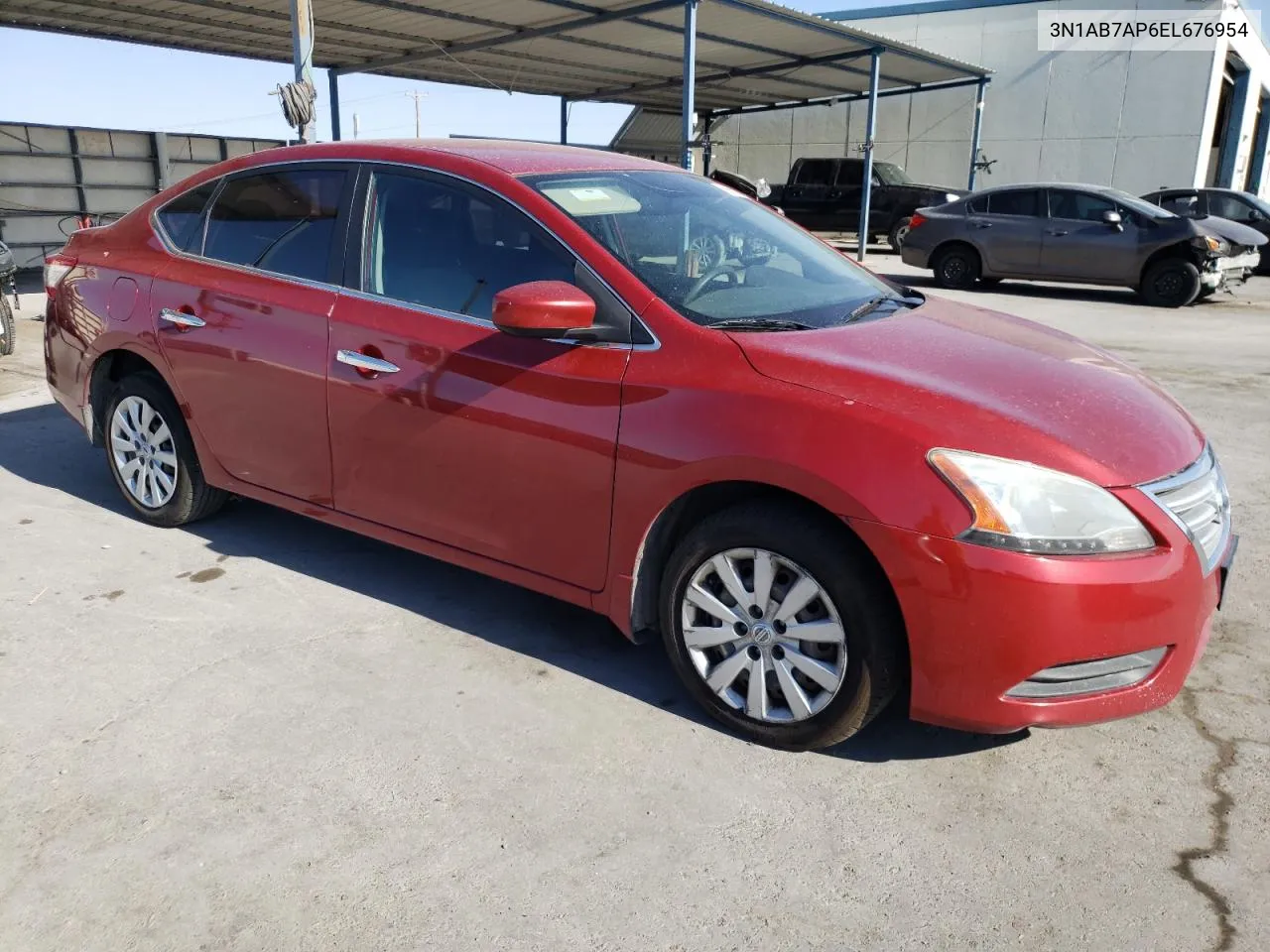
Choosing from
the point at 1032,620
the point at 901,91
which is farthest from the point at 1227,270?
the point at 1032,620

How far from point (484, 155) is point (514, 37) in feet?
42.6

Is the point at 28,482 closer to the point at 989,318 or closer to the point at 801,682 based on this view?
the point at 801,682

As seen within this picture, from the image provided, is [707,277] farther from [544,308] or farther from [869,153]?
[869,153]

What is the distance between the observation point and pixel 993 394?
2.69m

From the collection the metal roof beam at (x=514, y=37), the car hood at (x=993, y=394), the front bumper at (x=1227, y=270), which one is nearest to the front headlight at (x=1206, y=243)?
the front bumper at (x=1227, y=270)

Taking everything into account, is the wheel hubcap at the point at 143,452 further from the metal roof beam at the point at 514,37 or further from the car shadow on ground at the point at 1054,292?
the car shadow on ground at the point at 1054,292

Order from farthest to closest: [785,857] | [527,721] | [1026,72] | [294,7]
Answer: [1026,72], [294,7], [527,721], [785,857]

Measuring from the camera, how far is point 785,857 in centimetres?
241

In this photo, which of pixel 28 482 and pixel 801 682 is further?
pixel 28 482

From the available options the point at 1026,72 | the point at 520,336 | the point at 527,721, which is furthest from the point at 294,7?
the point at 1026,72

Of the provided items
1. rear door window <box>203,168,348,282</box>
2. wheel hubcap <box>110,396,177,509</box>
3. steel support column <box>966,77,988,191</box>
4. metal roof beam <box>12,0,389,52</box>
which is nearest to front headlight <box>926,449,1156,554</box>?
rear door window <box>203,168,348,282</box>

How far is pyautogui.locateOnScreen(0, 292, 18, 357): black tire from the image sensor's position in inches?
322

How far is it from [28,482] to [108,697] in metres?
2.62

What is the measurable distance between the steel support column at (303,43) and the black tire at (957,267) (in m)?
9.11
